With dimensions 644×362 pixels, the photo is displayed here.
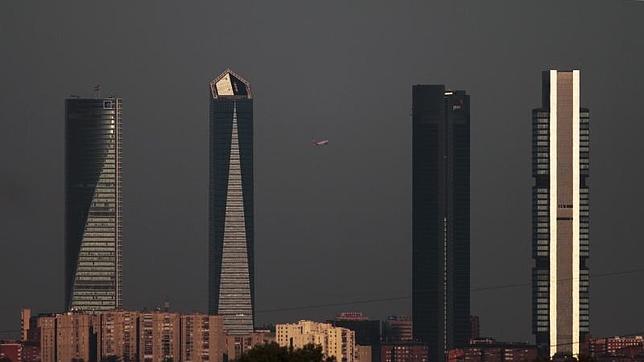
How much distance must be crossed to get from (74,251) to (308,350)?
117ft

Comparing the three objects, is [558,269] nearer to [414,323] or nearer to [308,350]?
[414,323]

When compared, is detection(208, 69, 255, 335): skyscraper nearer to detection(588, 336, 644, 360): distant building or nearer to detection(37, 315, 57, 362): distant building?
detection(37, 315, 57, 362): distant building

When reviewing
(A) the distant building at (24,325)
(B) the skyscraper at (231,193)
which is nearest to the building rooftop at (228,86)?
(B) the skyscraper at (231,193)

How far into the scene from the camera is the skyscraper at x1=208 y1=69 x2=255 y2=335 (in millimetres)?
49812

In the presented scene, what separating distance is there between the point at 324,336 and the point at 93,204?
13.1 meters

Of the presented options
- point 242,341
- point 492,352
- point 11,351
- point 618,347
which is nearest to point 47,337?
point 11,351

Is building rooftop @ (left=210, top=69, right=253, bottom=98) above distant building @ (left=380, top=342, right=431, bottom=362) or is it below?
above

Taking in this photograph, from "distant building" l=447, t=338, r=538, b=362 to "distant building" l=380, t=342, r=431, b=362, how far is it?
63cm

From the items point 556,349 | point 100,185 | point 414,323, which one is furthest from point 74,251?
point 556,349

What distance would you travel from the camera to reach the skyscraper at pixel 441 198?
1889 inches

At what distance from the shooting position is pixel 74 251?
1880 inches

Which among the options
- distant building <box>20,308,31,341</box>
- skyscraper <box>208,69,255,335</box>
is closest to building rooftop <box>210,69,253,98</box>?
skyscraper <box>208,69,255,335</box>

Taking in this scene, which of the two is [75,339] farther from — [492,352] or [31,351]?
[492,352]

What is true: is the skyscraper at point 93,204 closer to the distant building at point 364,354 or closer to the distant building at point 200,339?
the distant building at point 200,339
